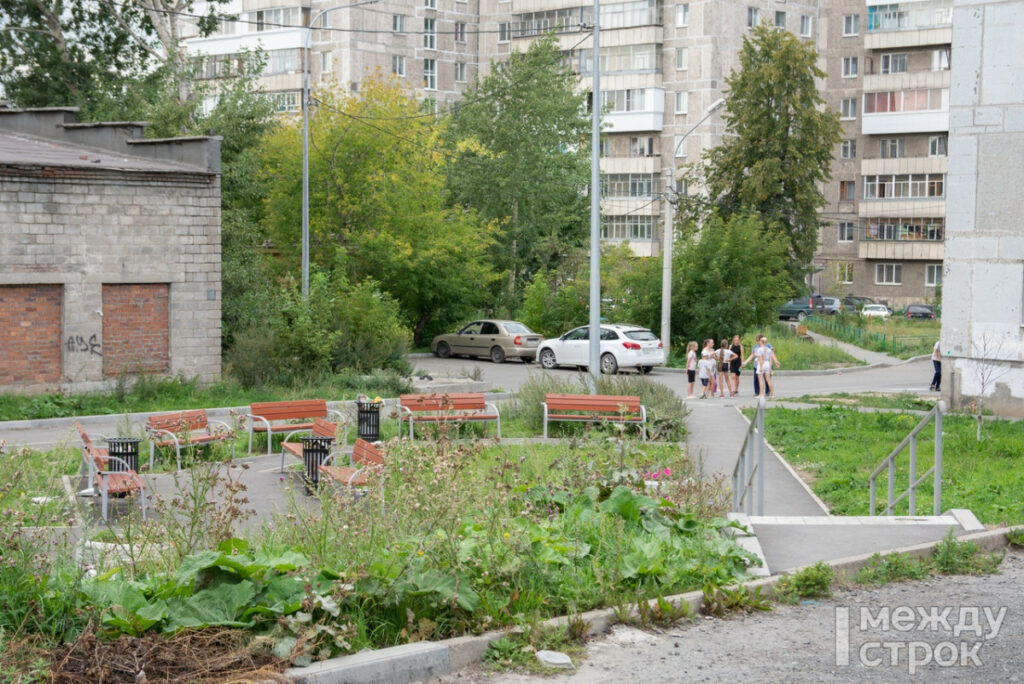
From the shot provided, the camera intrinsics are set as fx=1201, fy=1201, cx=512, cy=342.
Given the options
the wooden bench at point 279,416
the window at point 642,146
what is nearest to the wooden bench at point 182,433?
the wooden bench at point 279,416

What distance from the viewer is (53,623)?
6.54m

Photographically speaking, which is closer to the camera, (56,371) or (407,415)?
(407,415)

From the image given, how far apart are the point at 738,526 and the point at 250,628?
419 cm

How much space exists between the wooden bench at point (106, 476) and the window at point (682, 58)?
184 feet

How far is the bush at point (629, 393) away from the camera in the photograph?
64.7 feet

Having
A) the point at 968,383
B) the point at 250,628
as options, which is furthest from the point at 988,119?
the point at 250,628

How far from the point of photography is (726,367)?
2856 cm

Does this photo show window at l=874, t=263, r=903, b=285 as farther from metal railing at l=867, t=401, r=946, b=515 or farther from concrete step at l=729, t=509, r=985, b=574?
concrete step at l=729, t=509, r=985, b=574

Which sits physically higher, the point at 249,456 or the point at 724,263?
the point at 724,263

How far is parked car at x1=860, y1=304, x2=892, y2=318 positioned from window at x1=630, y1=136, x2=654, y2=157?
48.2 feet

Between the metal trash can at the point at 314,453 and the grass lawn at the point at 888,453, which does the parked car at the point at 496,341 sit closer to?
the grass lawn at the point at 888,453

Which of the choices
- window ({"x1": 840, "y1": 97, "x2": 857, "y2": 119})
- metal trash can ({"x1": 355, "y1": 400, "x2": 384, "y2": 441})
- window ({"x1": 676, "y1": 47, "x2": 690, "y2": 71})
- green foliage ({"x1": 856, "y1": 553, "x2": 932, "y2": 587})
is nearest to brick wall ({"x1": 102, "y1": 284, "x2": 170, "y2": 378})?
metal trash can ({"x1": 355, "y1": 400, "x2": 384, "y2": 441})

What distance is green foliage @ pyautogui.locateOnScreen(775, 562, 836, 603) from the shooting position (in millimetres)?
8383

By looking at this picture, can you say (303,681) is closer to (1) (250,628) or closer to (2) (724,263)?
(1) (250,628)
